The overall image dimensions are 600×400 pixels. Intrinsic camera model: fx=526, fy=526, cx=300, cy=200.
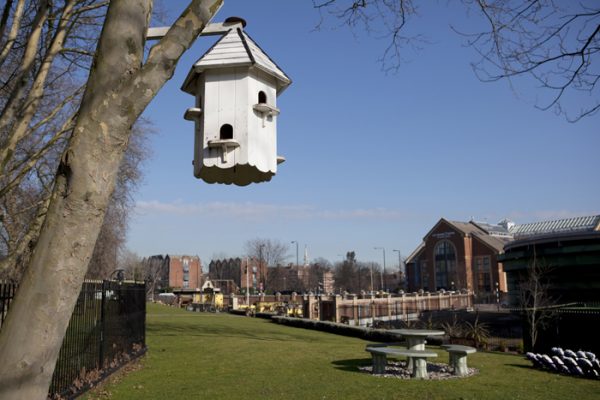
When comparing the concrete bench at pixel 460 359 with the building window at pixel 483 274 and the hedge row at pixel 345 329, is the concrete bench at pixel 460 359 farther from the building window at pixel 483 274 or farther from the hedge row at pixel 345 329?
the building window at pixel 483 274

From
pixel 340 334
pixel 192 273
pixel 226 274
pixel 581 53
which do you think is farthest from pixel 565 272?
pixel 192 273

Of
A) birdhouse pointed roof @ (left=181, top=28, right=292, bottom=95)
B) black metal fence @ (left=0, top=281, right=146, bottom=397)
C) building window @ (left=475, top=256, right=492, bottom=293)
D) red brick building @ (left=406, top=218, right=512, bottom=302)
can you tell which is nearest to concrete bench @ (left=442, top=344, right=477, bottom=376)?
black metal fence @ (left=0, top=281, right=146, bottom=397)

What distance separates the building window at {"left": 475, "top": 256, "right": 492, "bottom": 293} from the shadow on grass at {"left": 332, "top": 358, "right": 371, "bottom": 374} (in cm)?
6869

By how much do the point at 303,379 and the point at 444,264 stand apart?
74.7 m

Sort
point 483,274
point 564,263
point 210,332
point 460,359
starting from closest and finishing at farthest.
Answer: point 460,359, point 210,332, point 564,263, point 483,274

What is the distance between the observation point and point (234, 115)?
4.29 meters

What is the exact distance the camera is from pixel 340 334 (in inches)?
1001

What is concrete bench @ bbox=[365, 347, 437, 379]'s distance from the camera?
11.8 m

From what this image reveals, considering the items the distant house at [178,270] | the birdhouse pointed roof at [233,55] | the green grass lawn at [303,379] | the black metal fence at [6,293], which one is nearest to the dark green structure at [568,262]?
the green grass lawn at [303,379]

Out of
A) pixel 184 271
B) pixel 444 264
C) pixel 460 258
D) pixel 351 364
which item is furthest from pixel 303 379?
pixel 184 271

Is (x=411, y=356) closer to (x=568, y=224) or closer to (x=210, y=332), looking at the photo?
(x=210, y=332)

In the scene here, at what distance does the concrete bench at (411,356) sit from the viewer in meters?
11.8

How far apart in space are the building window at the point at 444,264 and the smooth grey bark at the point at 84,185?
8264 centimetres

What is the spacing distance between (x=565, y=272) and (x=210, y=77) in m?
30.5
